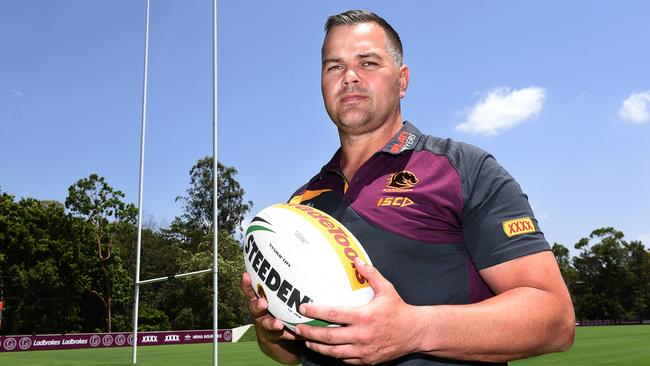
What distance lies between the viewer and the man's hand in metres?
1.43

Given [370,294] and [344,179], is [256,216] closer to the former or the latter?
[344,179]

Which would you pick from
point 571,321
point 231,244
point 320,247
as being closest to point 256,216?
point 320,247

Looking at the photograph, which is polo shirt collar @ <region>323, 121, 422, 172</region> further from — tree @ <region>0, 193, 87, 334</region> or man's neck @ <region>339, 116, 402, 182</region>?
tree @ <region>0, 193, 87, 334</region>

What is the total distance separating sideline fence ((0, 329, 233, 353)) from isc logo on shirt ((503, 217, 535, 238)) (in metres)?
29.7

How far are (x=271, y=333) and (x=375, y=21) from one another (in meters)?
1.25

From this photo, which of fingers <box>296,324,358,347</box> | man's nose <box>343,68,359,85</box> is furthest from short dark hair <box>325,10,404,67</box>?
fingers <box>296,324,358,347</box>

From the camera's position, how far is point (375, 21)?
2213mm

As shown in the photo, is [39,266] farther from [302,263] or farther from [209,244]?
[302,263]

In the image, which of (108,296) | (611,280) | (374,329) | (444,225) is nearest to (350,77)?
(444,225)

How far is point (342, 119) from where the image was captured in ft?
7.32

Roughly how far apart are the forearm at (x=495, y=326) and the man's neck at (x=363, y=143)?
864mm

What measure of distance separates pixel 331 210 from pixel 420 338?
856mm

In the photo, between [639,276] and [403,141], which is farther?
[639,276]

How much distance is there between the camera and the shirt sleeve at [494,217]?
5.73ft
